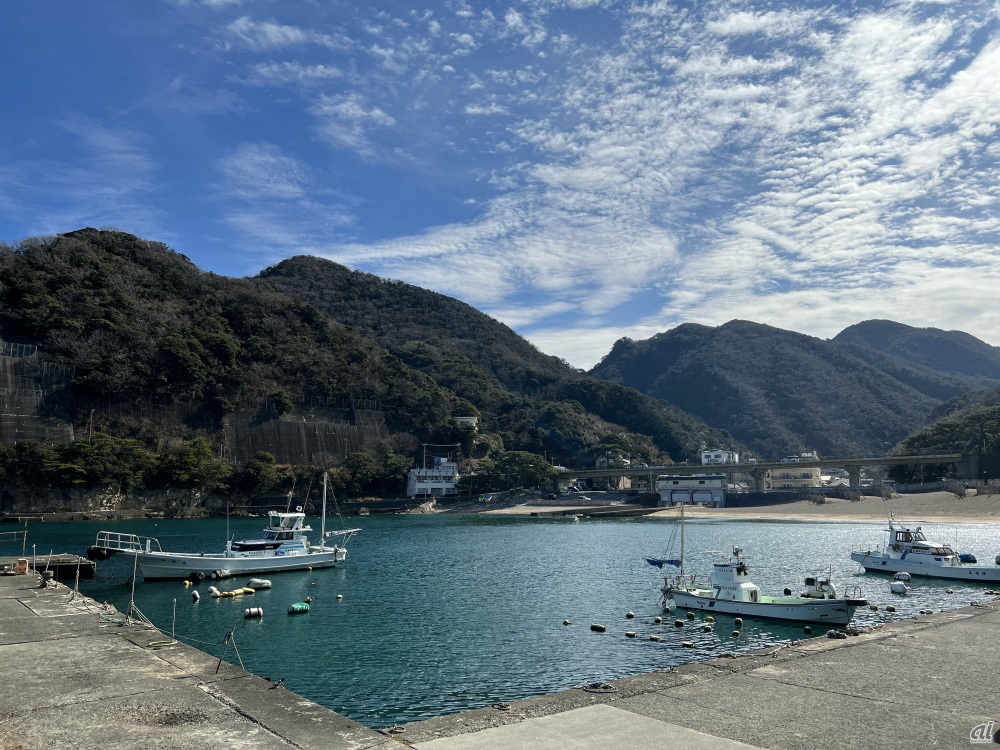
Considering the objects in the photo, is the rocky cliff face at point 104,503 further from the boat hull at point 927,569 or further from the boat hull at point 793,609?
the boat hull at point 927,569

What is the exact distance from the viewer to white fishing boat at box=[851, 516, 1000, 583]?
37750 mm

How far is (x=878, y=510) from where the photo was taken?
92375 mm

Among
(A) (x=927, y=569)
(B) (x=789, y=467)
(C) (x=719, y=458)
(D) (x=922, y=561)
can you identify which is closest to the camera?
(A) (x=927, y=569)

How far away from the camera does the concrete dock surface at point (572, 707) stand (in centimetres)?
1011

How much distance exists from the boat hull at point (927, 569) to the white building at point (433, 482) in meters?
89.5

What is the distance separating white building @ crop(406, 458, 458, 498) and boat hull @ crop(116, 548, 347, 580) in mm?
80116

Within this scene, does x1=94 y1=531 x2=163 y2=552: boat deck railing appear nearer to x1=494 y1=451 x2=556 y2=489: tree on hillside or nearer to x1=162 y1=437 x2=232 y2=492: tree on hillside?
x1=162 y1=437 x2=232 y2=492: tree on hillside

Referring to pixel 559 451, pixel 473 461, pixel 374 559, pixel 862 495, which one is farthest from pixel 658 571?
pixel 559 451

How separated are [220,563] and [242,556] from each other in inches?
59.9

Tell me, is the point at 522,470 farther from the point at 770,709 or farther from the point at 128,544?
the point at 770,709

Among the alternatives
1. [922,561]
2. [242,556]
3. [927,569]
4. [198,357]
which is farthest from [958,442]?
[198,357]

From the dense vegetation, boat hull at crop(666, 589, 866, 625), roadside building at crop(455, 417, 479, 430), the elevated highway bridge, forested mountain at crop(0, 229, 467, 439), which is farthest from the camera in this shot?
roadside building at crop(455, 417, 479, 430)

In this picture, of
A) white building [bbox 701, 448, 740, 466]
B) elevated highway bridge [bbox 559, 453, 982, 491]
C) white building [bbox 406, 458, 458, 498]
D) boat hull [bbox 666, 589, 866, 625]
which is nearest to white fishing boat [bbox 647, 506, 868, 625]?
boat hull [bbox 666, 589, 866, 625]

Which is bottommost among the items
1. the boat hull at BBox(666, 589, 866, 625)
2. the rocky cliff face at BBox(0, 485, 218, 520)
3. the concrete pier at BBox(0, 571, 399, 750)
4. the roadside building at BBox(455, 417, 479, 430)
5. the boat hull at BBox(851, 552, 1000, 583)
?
the rocky cliff face at BBox(0, 485, 218, 520)
